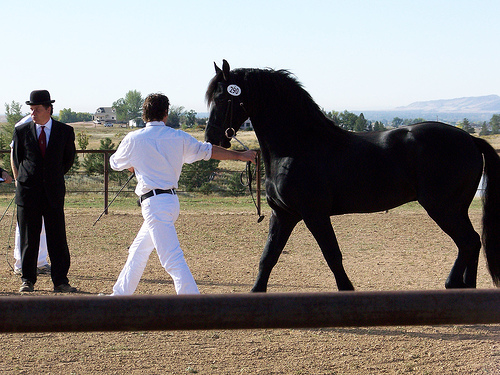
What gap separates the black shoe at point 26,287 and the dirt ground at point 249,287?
18cm

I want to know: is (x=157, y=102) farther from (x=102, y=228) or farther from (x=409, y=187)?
(x=102, y=228)

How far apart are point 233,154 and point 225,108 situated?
29.0 inches

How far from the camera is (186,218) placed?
1135cm

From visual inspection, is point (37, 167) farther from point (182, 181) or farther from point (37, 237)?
point (182, 181)

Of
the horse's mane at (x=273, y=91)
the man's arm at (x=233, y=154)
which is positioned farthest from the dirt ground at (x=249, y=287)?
the horse's mane at (x=273, y=91)

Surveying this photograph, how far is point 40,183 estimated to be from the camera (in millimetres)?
5746

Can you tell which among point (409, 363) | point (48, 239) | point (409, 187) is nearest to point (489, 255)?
point (409, 187)

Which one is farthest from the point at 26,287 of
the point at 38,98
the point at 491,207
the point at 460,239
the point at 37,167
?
the point at 491,207

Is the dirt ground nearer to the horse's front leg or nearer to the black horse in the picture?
the horse's front leg

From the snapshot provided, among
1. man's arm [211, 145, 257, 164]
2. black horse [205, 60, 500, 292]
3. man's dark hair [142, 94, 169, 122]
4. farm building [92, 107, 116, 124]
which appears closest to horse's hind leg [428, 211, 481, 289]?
black horse [205, 60, 500, 292]

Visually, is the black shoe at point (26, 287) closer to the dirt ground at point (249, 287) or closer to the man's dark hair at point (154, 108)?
the dirt ground at point (249, 287)

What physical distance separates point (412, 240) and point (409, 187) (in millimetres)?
4423

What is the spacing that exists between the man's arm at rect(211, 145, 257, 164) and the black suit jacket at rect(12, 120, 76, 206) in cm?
214

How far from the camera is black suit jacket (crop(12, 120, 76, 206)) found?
5.70 m
